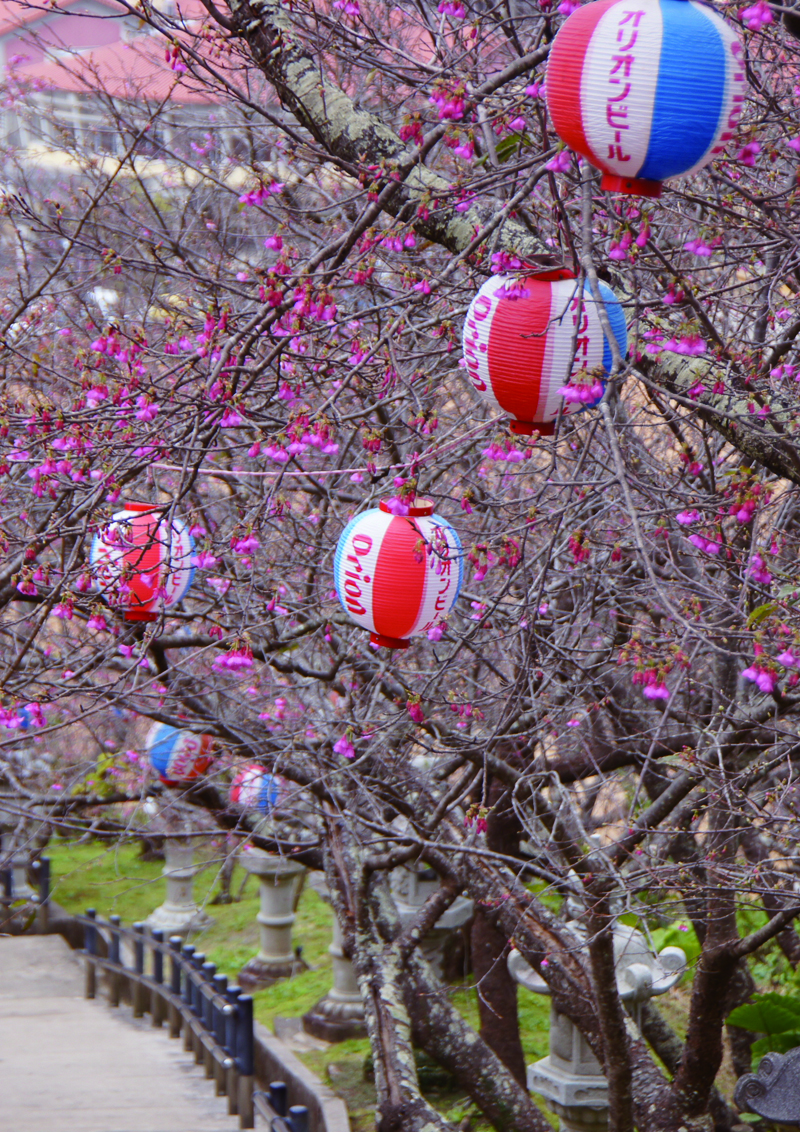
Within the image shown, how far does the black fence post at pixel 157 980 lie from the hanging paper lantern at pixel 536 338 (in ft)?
26.4

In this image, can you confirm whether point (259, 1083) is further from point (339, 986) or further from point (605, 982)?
point (605, 982)

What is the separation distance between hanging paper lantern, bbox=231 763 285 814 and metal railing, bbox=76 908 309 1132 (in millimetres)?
1745

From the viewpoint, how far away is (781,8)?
274 cm

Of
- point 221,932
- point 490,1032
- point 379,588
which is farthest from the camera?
point 221,932

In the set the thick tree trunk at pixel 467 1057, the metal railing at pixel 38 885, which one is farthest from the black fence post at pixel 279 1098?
the metal railing at pixel 38 885

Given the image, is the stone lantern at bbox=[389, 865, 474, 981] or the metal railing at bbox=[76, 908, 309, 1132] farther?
the stone lantern at bbox=[389, 865, 474, 981]

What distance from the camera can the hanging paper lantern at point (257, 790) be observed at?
265 inches

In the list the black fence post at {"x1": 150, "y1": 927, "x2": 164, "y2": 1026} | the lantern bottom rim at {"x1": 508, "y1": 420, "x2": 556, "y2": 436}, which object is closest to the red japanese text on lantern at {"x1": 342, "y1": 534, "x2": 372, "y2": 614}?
the lantern bottom rim at {"x1": 508, "y1": 420, "x2": 556, "y2": 436}

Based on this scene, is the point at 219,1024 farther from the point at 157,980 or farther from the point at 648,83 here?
the point at 648,83

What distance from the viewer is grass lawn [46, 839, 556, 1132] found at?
32.0 ft

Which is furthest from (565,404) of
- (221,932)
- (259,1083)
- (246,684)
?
(221,932)

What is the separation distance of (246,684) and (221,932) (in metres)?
7.86

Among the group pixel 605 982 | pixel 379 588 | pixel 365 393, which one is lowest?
pixel 605 982

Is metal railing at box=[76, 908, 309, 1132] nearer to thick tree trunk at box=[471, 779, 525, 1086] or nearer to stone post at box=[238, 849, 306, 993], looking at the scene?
stone post at box=[238, 849, 306, 993]
